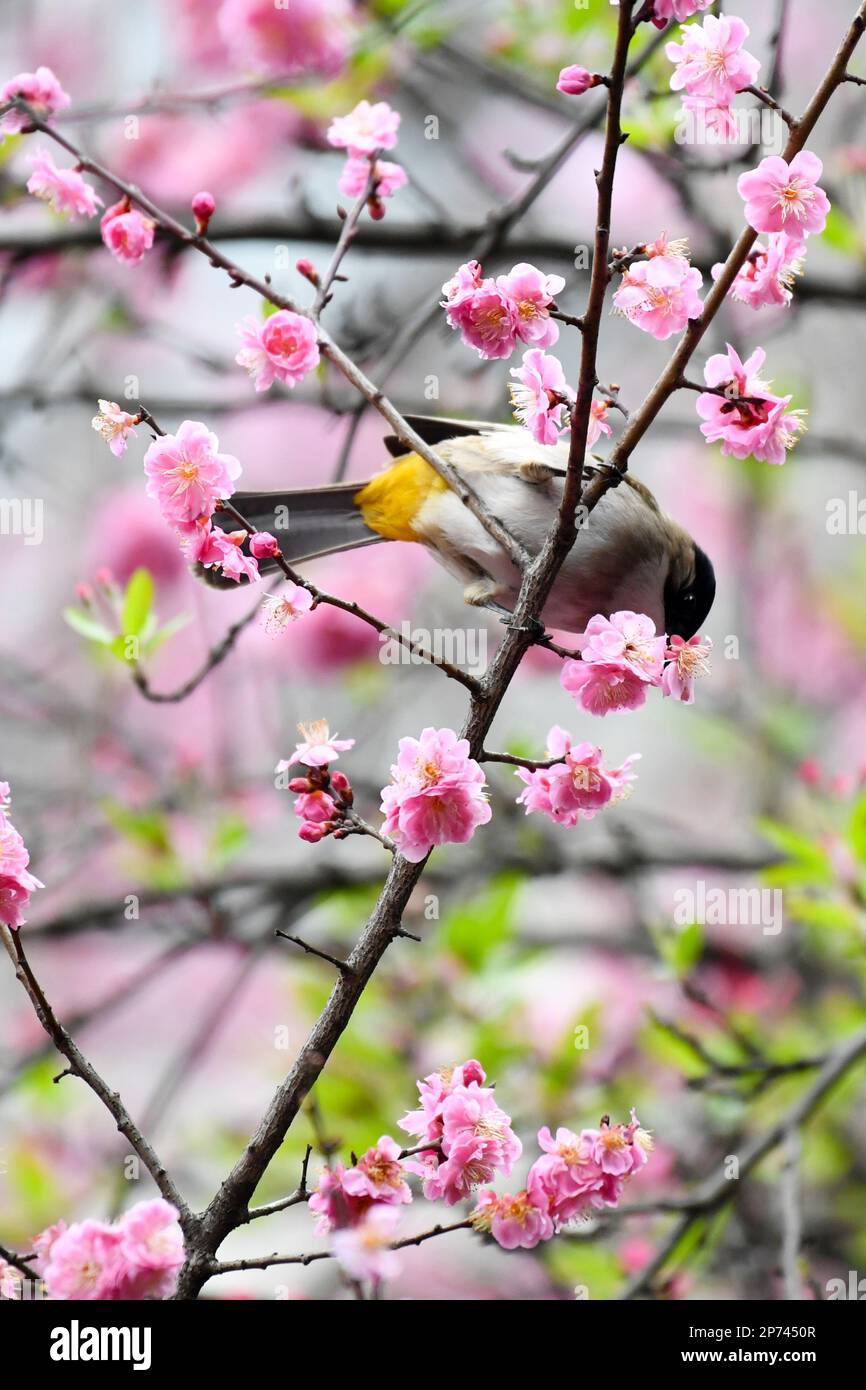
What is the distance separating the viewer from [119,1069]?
220 inches

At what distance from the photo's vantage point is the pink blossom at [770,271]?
1303 millimetres

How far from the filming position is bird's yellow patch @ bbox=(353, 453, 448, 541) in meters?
2.33

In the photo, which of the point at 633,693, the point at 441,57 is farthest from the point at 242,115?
the point at 633,693

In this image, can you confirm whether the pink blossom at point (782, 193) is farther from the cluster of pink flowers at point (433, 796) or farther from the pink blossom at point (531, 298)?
→ the cluster of pink flowers at point (433, 796)

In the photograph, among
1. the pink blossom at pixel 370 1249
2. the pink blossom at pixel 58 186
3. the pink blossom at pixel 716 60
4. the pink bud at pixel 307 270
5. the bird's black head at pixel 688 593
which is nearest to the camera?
the pink blossom at pixel 370 1249

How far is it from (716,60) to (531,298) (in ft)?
0.98

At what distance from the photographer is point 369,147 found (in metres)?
1.64

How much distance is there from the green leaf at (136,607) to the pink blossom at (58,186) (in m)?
0.52

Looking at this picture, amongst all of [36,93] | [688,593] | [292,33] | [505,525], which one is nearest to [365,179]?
[36,93]

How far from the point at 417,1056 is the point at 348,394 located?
1598 millimetres

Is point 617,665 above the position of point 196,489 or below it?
below

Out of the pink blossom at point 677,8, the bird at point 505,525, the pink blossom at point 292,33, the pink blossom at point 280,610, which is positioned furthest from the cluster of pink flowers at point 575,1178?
the pink blossom at point 292,33

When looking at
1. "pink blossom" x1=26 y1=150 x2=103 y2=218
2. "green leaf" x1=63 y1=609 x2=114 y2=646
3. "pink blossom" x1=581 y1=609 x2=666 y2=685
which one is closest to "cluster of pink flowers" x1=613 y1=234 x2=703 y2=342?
"pink blossom" x1=581 y1=609 x2=666 y2=685

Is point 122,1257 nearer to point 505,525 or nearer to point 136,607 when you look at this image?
point 136,607
